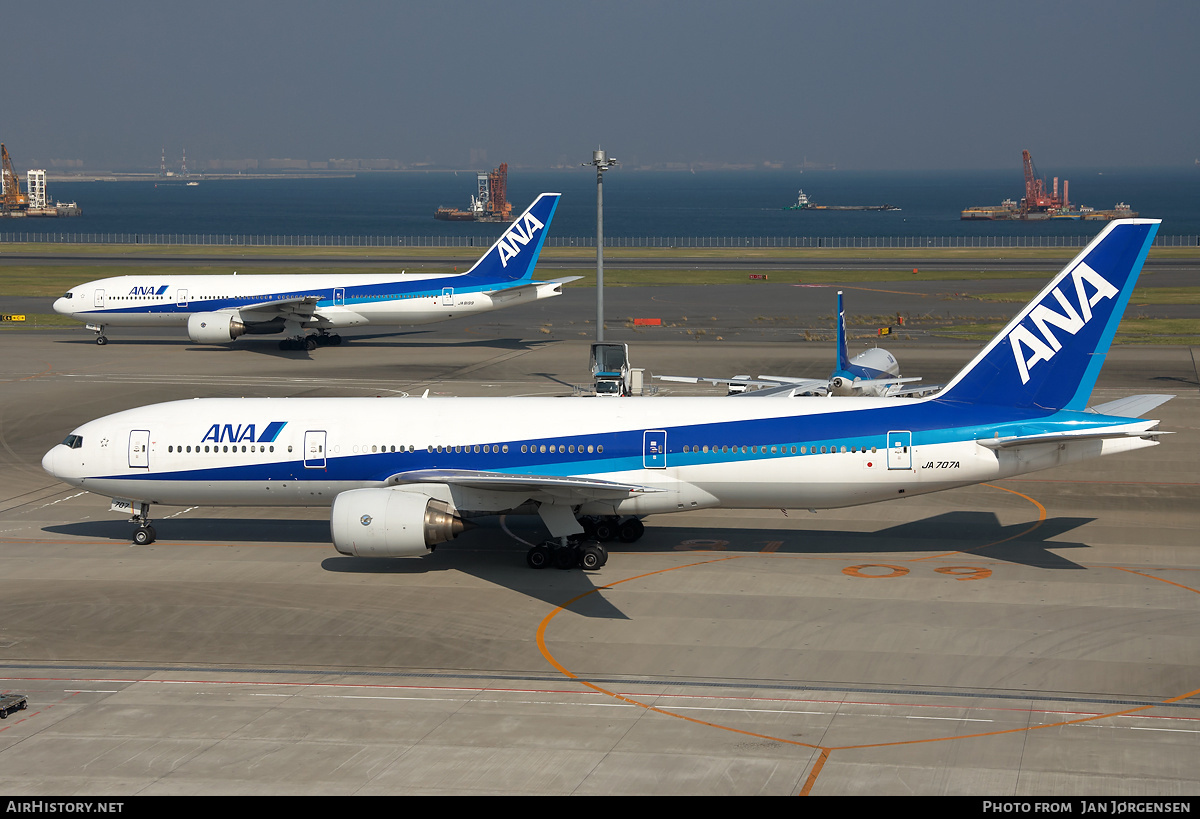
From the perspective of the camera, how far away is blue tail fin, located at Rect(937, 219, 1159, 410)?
29.6m

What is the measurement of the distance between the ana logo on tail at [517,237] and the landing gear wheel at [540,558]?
45692 millimetres

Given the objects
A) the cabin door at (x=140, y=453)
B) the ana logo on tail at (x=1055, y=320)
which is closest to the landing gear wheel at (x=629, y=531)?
the ana logo on tail at (x=1055, y=320)

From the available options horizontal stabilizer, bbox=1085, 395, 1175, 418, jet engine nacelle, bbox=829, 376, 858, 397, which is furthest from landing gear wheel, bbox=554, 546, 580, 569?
jet engine nacelle, bbox=829, 376, 858, 397

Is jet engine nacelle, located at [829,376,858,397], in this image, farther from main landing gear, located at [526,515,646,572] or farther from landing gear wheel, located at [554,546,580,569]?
landing gear wheel, located at [554,546,580,569]

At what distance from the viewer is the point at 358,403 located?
110 ft

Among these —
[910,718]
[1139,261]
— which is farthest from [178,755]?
[1139,261]

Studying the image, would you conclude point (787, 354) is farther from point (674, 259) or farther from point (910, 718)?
point (674, 259)

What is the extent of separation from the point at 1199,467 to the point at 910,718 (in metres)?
27.6

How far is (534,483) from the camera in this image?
29.7 metres

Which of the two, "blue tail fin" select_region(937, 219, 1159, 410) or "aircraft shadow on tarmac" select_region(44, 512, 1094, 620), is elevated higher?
"blue tail fin" select_region(937, 219, 1159, 410)

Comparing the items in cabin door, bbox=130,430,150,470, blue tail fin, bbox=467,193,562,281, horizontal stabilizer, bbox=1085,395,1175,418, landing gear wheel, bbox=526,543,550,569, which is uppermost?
blue tail fin, bbox=467,193,562,281

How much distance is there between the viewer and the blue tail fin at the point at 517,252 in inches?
2977

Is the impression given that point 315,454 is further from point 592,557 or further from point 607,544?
point 607,544

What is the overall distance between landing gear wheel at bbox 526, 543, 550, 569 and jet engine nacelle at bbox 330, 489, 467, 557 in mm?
2802
